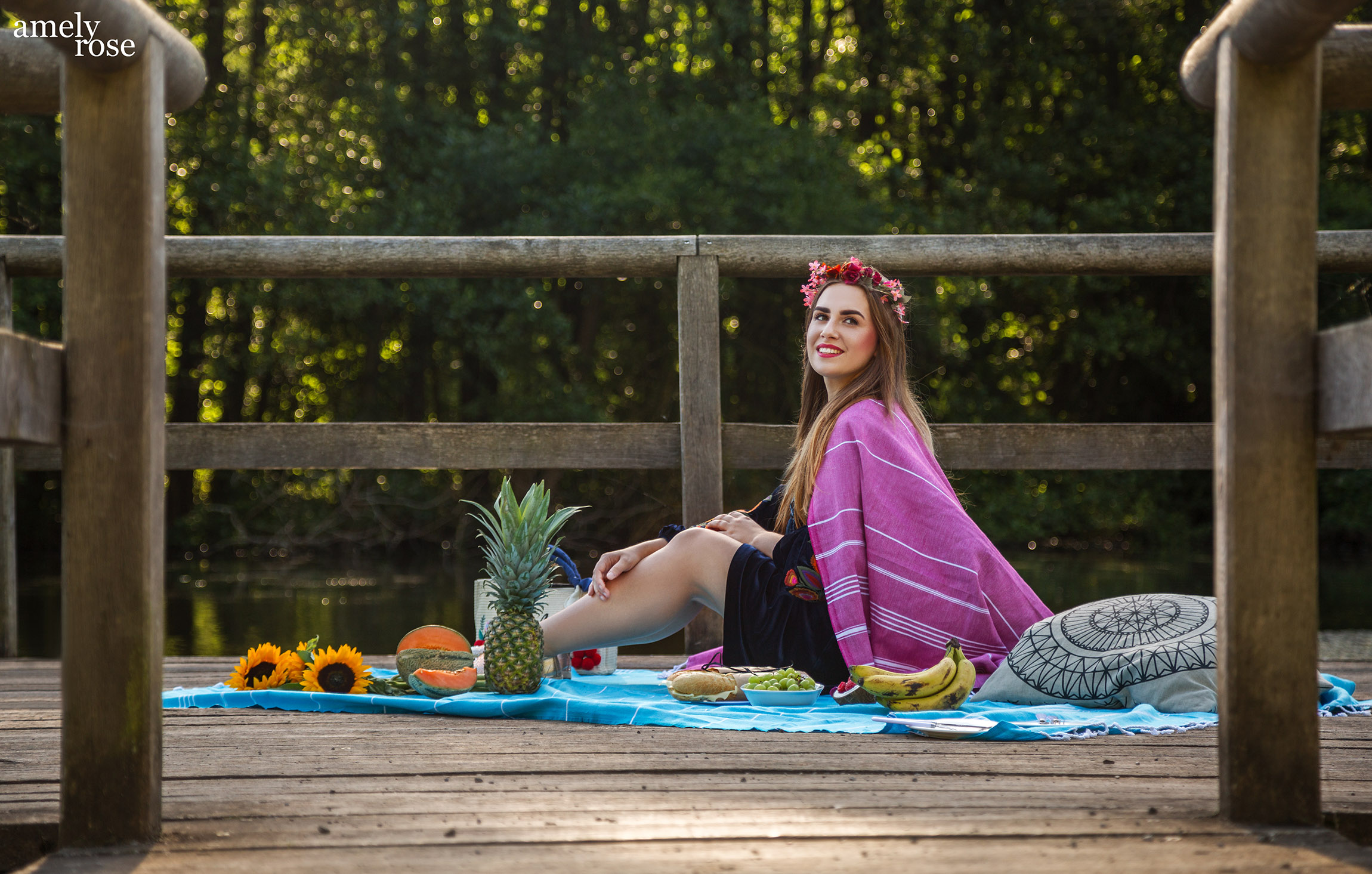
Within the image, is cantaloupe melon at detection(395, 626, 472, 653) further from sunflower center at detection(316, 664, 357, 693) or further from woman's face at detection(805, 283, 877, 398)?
woman's face at detection(805, 283, 877, 398)

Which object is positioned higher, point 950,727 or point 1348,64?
point 1348,64

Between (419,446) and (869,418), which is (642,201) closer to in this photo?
(419,446)

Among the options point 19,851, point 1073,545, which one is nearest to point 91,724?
point 19,851

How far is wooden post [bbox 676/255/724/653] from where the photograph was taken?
114 inches

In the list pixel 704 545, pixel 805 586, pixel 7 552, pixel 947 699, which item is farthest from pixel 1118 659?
pixel 7 552

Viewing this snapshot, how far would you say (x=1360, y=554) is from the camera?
12945 millimetres

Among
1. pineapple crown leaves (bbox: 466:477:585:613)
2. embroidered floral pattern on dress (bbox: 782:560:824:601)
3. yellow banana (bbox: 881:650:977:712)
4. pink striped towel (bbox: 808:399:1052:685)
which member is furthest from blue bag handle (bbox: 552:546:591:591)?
yellow banana (bbox: 881:650:977:712)

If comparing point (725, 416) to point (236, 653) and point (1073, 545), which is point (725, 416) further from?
point (236, 653)

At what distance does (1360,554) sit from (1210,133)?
4695mm

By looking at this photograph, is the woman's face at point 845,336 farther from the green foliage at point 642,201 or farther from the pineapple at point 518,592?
the green foliage at point 642,201

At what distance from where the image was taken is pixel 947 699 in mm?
2195

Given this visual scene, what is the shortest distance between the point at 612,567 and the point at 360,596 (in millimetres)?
5846

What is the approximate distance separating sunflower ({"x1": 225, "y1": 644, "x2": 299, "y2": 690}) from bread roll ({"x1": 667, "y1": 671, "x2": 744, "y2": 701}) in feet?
2.39

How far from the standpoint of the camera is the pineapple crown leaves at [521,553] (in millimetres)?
2311
